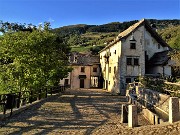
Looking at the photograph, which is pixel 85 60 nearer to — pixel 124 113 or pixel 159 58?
pixel 159 58

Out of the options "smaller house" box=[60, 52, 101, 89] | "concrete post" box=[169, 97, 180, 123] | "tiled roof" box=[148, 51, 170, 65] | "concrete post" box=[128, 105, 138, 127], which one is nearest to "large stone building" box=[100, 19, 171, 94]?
"tiled roof" box=[148, 51, 170, 65]

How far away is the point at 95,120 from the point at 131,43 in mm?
28121

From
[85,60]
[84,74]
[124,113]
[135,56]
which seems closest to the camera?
[124,113]

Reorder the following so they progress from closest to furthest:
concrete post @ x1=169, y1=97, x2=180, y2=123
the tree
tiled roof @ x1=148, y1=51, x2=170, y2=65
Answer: concrete post @ x1=169, y1=97, x2=180, y2=123 → the tree → tiled roof @ x1=148, y1=51, x2=170, y2=65

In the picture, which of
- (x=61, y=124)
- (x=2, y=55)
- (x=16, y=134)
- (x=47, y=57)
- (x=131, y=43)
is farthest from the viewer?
(x=131, y=43)

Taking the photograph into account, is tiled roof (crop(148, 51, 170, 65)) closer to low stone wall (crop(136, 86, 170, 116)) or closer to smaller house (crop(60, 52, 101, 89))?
low stone wall (crop(136, 86, 170, 116))

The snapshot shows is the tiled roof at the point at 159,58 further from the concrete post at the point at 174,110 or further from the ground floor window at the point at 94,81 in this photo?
the concrete post at the point at 174,110

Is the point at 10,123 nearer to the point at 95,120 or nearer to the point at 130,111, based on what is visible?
the point at 95,120

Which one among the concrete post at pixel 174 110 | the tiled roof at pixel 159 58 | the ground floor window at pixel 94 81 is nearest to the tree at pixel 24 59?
the concrete post at pixel 174 110

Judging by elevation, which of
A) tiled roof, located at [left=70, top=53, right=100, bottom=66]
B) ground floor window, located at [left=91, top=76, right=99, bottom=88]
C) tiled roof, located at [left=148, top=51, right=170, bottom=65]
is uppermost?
tiled roof, located at [left=70, top=53, right=100, bottom=66]

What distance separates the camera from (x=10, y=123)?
12.1 meters

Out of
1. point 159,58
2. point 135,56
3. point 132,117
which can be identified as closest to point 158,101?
point 132,117

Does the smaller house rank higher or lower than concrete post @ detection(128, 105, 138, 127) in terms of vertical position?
higher

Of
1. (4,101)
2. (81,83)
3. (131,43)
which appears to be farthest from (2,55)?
(81,83)
